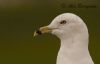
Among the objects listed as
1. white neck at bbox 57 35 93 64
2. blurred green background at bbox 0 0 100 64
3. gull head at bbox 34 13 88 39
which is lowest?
blurred green background at bbox 0 0 100 64

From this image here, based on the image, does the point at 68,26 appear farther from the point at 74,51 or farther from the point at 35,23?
the point at 35,23

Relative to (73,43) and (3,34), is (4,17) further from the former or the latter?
(73,43)

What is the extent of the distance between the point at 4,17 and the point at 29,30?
19.8 inches

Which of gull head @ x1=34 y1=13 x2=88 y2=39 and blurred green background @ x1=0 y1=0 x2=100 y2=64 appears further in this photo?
blurred green background @ x1=0 y1=0 x2=100 y2=64

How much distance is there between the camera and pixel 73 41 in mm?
3363

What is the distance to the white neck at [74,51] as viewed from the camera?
334cm

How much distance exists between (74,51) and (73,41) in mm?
56

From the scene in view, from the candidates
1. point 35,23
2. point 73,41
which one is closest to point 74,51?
Result: point 73,41

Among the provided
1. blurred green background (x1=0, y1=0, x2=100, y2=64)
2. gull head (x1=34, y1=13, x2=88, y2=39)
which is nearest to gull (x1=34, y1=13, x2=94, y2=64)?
gull head (x1=34, y1=13, x2=88, y2=39)

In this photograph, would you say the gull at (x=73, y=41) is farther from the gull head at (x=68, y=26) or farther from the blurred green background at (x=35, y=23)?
the blurred green background at (x=35, y=23)

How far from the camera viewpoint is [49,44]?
7.50m

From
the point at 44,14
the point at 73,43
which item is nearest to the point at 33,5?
the point at 44,14

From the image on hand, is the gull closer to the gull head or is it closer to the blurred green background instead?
the gull head

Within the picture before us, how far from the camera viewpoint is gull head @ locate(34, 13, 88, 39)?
3328 mm
